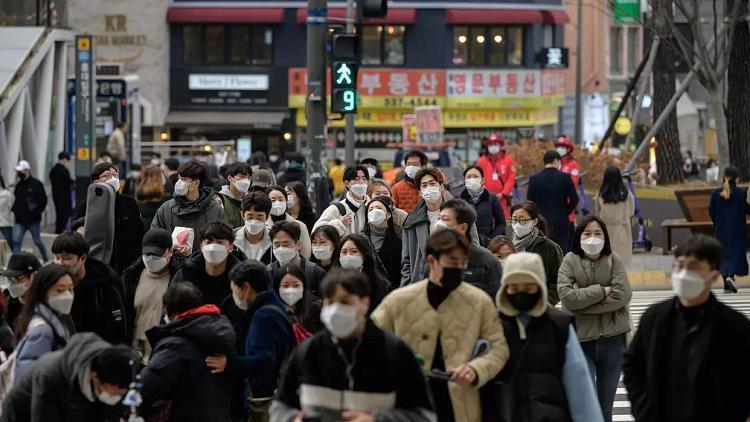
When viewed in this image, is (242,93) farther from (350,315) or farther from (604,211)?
(350,315)

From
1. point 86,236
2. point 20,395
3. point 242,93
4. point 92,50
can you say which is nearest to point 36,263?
point 20,395

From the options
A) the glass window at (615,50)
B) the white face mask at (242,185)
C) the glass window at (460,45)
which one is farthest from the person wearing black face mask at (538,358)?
the glass window at (615,50)

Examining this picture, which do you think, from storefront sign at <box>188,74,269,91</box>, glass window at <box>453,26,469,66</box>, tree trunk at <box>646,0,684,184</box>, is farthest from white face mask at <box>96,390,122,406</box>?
glass window at <box>453,26,469,66</box>

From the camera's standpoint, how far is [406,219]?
44.1ft

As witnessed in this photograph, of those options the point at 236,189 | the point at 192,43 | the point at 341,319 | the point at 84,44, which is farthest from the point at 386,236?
the point at 192,43

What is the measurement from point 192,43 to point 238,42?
5.16 feet

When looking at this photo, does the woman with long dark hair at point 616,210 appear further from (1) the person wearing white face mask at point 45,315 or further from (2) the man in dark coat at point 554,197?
(1) the person wearing white face mask at point 45,315

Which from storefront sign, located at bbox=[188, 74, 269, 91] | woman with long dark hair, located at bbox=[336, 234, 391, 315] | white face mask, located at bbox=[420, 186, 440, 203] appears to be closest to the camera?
woman with long dark hair, located at bbox=[336, 234, 391, 315]

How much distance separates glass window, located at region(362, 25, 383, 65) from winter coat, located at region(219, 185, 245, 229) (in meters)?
46.4

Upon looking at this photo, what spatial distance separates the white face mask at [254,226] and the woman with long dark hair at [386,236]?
171 centimetres

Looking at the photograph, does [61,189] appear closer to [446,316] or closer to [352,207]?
[352,207]

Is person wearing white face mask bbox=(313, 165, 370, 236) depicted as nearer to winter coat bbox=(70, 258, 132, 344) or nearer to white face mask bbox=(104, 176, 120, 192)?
white face mask bbox=(104, 176, 120, 192)

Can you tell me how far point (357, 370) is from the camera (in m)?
6.95

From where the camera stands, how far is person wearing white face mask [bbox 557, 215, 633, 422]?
36.7ft
